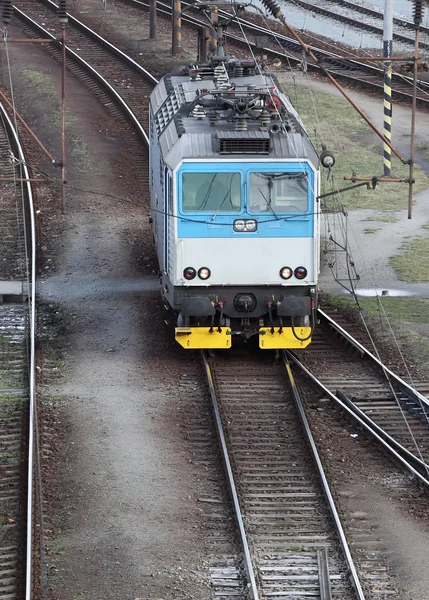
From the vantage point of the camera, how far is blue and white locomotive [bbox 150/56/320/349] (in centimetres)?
1703

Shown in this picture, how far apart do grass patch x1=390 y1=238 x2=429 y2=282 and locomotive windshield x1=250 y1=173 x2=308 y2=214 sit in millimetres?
Result: 5636

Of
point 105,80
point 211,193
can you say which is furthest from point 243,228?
point 105,80

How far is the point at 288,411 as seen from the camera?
16125mm

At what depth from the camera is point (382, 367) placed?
17469 mm

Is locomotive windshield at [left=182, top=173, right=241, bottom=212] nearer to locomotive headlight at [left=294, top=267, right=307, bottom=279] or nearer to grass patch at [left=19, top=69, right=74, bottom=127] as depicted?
locomotive headlight at [left=294, top=267, right=307, bottom=279]

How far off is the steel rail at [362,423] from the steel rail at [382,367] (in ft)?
2.75

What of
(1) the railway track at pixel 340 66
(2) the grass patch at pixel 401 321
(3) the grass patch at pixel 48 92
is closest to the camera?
(2) the grass patch at pixel 401 321

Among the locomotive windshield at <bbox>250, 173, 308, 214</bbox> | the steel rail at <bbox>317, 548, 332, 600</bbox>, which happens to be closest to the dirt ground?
the steel rail at <bbox>317, 548, 332, 600</bbox>

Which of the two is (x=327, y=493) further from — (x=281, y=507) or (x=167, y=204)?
(x=167, y=204)

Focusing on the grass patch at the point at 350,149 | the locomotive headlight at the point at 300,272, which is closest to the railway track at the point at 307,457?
the locomotive headlight at the point at 300,272

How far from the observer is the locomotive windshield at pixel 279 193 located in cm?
1711

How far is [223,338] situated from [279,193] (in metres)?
2.14

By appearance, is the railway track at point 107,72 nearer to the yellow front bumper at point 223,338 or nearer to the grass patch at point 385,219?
the grass patch at point 385,219

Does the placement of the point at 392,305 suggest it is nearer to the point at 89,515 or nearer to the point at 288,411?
the point at 288,411
